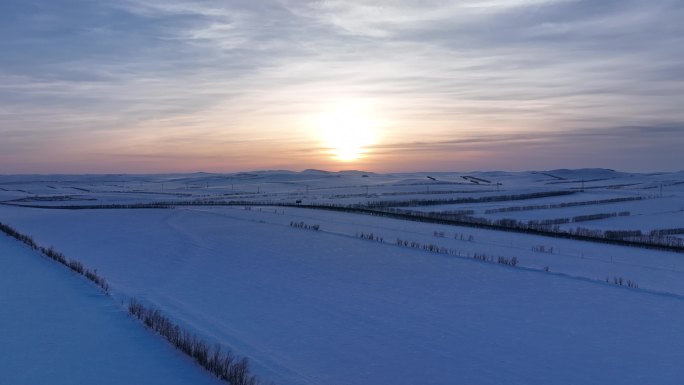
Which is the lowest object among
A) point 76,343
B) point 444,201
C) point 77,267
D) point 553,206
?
point 76,343

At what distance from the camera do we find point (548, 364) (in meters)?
7.41

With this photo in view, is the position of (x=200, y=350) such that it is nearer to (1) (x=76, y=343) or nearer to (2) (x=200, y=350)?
(2) (x=200, y=350)

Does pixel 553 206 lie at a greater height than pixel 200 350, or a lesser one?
greater

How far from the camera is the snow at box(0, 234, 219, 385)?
6332 millimetres

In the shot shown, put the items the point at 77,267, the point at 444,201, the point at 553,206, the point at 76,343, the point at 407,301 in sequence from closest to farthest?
the point at 76,343, the point at 407,301, the point at 77,267, the point at 553,206, the point at 444,201

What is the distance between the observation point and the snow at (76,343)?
6.33m

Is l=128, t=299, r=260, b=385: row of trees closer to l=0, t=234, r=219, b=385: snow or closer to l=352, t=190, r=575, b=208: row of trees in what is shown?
l=0, t=234, r=219, b=385: snow

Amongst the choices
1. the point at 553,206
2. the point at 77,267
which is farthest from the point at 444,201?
the point at 77,267

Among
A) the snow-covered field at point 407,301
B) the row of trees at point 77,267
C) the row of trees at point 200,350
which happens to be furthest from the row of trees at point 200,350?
the row of trees at point 77,267

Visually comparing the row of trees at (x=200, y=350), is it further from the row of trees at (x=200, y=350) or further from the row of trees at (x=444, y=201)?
the row of trees at (x=444, y=201)

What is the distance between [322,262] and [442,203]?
26.1 meters

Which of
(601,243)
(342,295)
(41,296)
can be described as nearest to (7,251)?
(41,296)

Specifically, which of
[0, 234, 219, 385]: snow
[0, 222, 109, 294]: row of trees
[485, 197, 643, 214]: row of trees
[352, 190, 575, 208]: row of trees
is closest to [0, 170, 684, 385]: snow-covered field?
[0, 222, 109, 294]: row of trees

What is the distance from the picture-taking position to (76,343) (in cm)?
740
